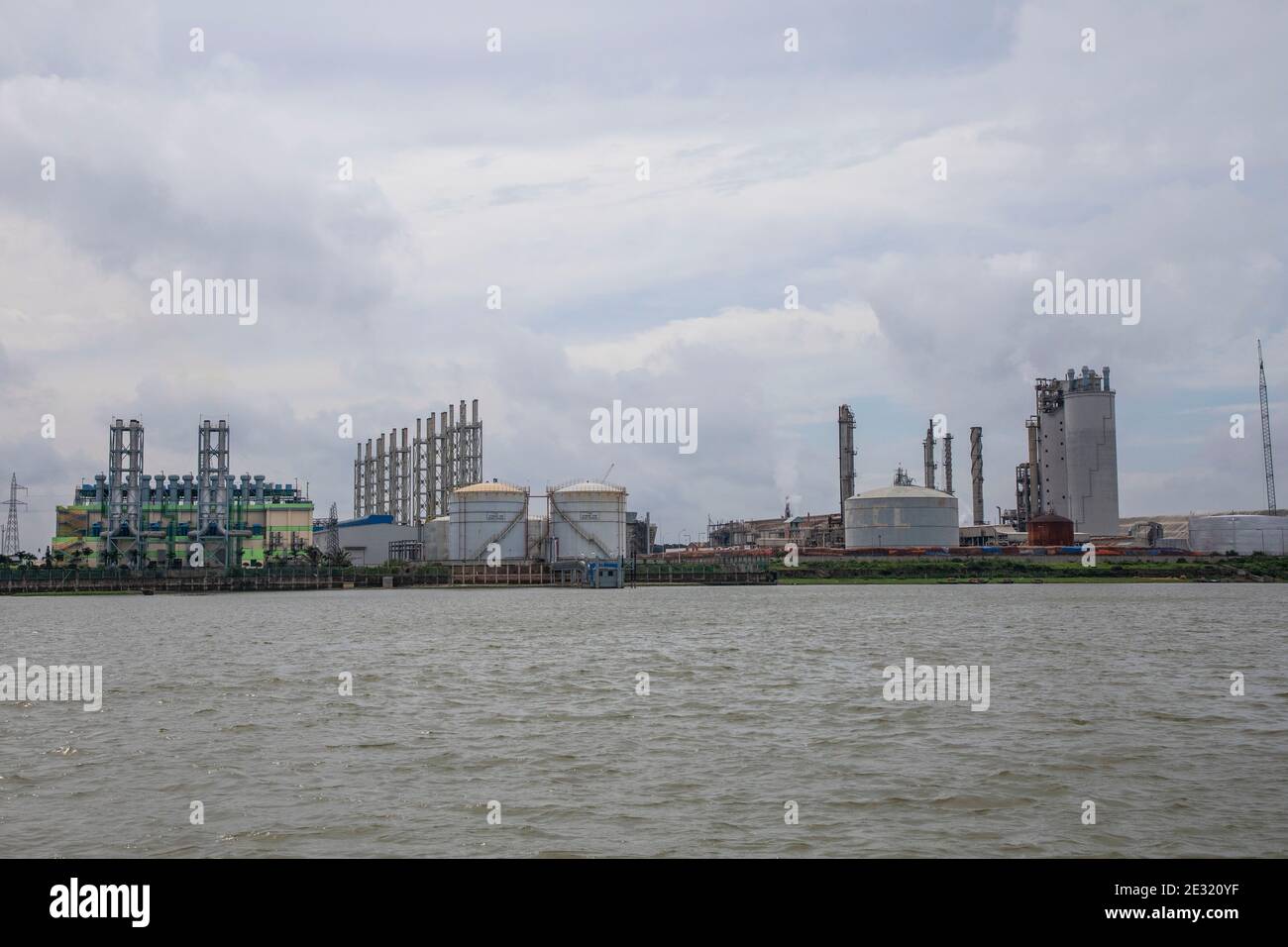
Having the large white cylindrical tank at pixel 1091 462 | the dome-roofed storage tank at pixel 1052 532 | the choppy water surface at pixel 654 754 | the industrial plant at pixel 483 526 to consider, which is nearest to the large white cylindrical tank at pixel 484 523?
the industrial plant at pixel 483 526

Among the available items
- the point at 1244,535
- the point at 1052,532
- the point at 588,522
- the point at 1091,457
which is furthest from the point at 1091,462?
the point at 588,522

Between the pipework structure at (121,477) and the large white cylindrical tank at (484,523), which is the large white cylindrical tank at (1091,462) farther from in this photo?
the pipework structure at (121,477)

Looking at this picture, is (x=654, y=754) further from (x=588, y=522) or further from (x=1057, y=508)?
(x=1057, y=508)

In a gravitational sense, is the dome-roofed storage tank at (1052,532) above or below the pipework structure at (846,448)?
below

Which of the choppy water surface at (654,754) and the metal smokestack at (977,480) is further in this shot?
the metal smokestack at (977,480)

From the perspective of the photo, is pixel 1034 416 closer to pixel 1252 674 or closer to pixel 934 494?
pixel 934 494

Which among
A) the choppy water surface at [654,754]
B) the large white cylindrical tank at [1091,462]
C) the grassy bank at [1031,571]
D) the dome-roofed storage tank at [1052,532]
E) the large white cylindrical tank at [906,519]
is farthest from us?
the large white cylindrical tank at [1091,462]
